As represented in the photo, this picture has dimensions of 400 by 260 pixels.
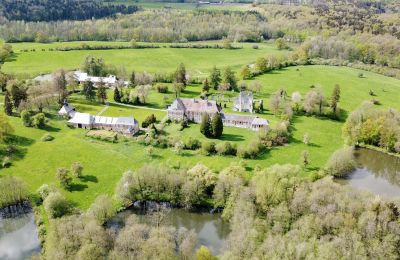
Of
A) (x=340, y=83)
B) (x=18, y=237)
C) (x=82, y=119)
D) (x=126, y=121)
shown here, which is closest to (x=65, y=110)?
(x=82, y=119)

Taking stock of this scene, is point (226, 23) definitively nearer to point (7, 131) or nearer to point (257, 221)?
point (7, 131)

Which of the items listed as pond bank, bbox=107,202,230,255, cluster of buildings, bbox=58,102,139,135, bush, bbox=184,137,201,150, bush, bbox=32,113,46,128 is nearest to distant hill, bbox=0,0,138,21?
bush, bbox=32,113,46,128

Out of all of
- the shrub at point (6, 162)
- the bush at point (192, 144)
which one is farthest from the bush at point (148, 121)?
the shrub at point (6, 162)

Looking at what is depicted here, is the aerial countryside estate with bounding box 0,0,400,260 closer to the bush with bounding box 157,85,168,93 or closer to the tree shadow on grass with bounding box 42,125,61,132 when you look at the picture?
the bush with bounding box 157,85,168,93

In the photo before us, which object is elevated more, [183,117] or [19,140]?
[183,117]

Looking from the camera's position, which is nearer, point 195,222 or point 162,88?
point 195,222

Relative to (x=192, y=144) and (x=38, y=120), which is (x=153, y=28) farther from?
(x=192, y=144)
